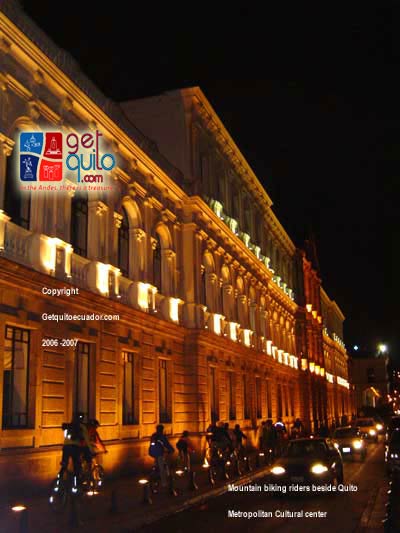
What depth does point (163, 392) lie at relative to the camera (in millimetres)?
25953

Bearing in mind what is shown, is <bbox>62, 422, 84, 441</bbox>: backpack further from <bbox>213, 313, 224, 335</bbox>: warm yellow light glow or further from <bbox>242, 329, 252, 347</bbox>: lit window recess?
<bbox>242, 329, 252, 347</bbox>: lit window recess

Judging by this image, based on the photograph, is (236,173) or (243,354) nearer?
(243,354)

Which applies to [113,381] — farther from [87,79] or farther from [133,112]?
[133,112]

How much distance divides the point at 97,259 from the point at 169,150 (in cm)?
1165

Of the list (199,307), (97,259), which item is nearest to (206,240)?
(199,307)

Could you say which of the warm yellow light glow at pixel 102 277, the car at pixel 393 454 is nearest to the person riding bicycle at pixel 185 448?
the warm yellow light glow at pixel 102 277

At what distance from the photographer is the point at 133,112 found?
3167cm

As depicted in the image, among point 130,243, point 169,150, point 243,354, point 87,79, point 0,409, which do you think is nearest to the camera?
point 0,409

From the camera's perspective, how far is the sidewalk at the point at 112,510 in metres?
12.1

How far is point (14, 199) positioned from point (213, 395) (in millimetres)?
16997

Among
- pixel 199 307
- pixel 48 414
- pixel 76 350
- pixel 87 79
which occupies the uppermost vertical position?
pixel 87 79

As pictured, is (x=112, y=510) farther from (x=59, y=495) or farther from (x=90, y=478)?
(x=90, y=478)

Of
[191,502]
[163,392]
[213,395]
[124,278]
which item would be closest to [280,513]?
[191,502]

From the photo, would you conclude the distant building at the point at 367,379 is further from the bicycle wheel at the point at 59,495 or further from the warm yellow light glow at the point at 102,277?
the bicycle wheel at the point at 59,495
